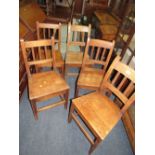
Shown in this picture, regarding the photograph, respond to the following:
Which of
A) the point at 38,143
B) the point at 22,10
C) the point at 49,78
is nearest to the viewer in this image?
the point at 38,143

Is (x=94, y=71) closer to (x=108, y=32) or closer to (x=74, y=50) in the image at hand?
(x=74, y=50)

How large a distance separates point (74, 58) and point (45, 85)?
0.74m

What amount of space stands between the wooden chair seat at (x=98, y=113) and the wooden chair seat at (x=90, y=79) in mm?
211

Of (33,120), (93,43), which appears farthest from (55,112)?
(93,43)

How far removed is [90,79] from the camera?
187 cm

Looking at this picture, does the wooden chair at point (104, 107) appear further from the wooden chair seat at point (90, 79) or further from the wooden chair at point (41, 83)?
the wooden chair at point (41, 83)

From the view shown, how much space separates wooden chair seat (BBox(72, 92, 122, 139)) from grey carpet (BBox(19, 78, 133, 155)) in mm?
491

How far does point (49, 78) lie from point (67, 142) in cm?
85

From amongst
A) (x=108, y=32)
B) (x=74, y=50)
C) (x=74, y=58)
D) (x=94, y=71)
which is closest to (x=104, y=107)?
(x=94, y=71)

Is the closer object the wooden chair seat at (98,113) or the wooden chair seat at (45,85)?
the wooden chair seat at (98,113)

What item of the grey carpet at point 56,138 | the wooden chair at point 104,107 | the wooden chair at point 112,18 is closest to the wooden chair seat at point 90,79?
the wooden chair at point 104,107

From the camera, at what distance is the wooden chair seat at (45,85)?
Answer: 1.55m

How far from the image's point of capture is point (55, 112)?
1.97 metres
